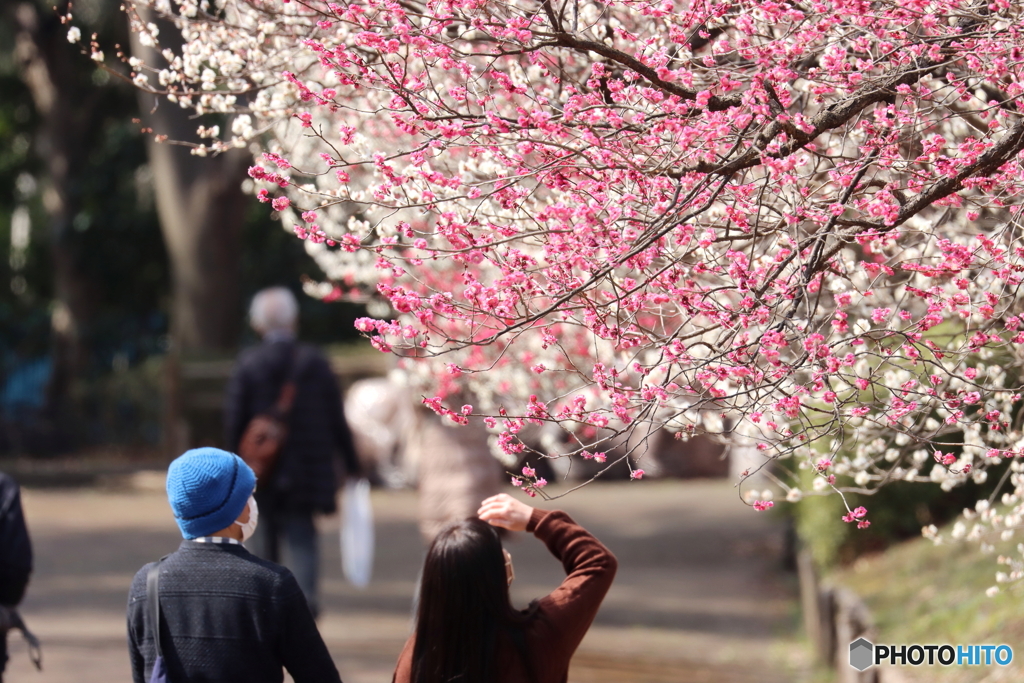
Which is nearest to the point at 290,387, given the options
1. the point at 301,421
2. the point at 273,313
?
the point at 301,421

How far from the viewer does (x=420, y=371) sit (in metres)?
6.66

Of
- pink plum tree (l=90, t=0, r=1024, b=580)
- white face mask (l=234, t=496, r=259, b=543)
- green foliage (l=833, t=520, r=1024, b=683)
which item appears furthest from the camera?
green foliage (l=833, t=520, r=1024, b=683)

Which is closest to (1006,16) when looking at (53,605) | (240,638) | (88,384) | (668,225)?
(668,225)

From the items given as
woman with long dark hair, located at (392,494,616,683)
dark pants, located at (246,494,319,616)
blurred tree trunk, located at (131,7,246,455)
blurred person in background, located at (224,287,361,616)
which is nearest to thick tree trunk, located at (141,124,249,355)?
blurred tree trunk, located at (131,7,246,455)

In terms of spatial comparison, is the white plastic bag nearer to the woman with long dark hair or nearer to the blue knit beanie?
the blue knit beanie

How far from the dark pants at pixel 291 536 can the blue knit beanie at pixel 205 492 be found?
10.5 ft

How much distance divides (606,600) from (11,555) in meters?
5.25

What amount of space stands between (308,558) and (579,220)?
3.79 m

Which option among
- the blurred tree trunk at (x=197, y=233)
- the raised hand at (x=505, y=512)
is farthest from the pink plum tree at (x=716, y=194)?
the blurred tree trunk at (x=197, y=233)

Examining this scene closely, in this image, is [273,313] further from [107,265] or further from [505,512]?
[107,265]

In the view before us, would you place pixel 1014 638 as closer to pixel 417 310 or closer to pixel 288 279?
pixel 417 310

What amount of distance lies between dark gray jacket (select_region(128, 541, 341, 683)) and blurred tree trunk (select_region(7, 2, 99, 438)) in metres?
18.1

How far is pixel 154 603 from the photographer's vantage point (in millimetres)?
2998

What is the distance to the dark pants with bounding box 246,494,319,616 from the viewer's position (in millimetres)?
6211
